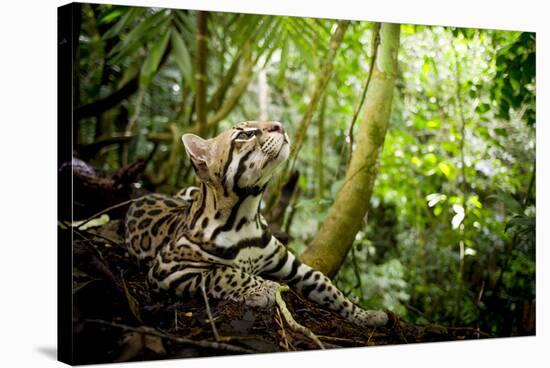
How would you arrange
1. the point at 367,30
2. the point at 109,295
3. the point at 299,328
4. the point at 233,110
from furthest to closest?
the point at 233,110 → the point at 367,30 → the point at 299,328 → the point at 109,295

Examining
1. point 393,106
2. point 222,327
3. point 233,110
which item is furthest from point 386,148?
point 222,327

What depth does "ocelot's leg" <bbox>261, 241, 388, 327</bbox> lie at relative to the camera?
3.96 metres

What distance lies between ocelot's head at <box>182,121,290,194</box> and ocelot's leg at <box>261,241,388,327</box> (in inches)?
18.0

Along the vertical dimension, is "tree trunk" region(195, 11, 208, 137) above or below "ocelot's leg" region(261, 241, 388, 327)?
above

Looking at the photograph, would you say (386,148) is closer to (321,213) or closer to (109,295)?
(321,213)

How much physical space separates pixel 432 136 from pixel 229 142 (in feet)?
5.46

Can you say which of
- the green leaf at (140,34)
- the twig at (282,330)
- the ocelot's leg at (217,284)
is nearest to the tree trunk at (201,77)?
the green leaf at (140,34)

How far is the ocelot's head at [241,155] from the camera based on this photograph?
3658 mm

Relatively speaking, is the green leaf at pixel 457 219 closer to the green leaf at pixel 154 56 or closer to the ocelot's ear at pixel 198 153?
the ocelot's ear at pixel 198 153

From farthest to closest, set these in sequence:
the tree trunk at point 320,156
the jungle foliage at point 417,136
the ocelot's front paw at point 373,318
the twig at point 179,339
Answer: the tree trunk at point 320,156 < the jungle foliage at point 417,136 < the ocelot's front paw at point 373,318 < the twig at point 179,339

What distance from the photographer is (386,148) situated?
465 cm

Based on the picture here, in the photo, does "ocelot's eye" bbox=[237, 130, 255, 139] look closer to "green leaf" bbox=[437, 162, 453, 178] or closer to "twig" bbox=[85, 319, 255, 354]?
"twig" bbox=[85, 319, 255, 354]

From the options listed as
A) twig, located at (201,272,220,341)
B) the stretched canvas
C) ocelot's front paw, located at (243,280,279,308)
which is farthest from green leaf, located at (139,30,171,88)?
ocelot's front paw, located at (243,280,279,308)

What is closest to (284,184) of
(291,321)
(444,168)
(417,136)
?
(417,136)
